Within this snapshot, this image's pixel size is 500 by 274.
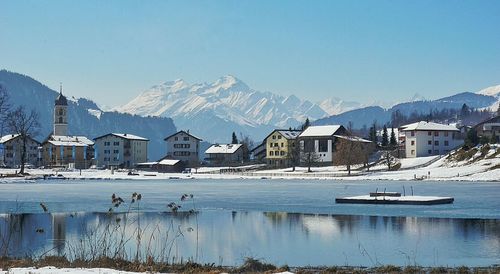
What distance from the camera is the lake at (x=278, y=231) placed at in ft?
70.5

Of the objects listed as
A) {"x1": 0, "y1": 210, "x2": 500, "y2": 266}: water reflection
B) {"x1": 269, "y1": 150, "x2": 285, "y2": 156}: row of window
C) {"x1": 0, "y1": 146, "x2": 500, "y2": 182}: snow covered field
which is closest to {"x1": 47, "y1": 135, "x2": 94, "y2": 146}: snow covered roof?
{"x1": 269, "y1": 150, "x2": 285, "y2": 156}: row of window

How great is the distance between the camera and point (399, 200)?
4416 centimetres

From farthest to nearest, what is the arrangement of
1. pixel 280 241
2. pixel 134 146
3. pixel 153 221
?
pixel 134 146 → pixel 153 221 → pixel 280 241

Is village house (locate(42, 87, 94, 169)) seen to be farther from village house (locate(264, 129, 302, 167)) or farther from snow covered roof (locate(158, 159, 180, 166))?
village house (locate(264, 129, 302, 167))

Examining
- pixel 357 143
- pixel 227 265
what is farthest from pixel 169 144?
pixel 227 265

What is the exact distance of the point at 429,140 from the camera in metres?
122

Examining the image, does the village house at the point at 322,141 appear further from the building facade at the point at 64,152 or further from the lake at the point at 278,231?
the lake at the point at 278,231

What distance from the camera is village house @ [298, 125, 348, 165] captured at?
13330 cm

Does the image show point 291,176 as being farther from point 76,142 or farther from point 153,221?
Answer: point 153,221

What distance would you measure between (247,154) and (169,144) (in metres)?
17.4

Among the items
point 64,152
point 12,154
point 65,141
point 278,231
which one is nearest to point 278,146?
point 64,152

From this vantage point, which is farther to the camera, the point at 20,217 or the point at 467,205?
the point at 467,205

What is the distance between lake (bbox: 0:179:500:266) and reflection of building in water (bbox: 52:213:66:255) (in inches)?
1.4

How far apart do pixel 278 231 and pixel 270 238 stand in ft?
7.44
